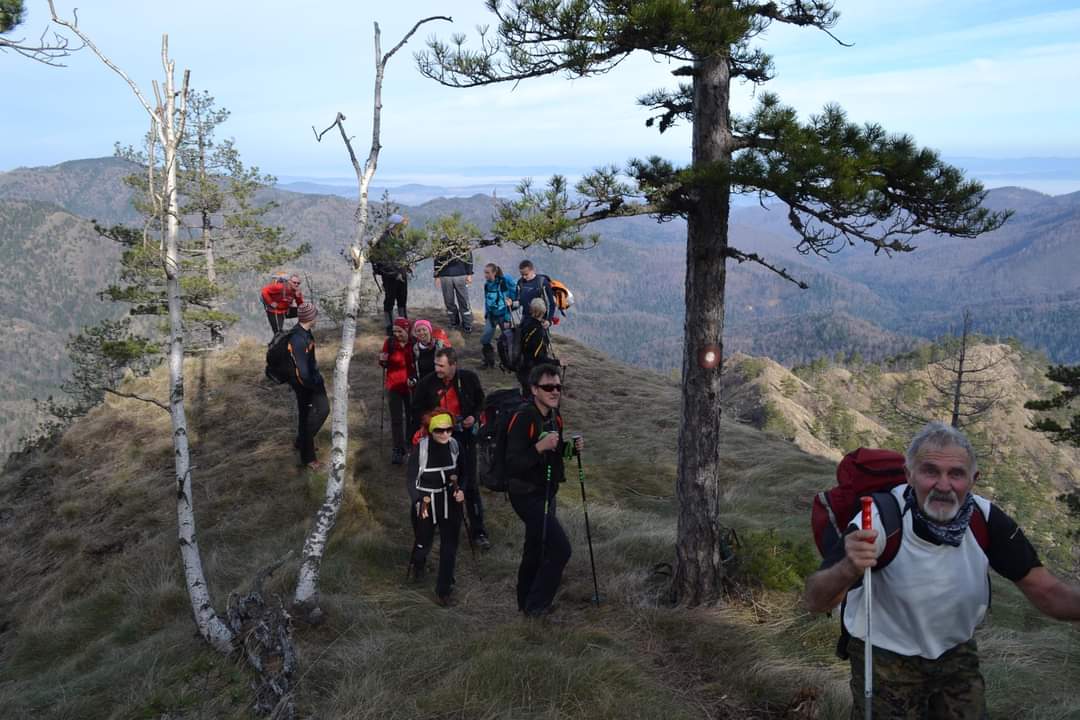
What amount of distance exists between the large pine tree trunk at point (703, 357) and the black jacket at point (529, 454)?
155 cm

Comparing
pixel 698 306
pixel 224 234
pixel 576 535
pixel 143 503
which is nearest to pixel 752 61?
pixel 698 306

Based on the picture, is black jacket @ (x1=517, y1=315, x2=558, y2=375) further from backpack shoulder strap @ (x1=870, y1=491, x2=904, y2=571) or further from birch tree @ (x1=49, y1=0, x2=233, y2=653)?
backpack shoulder strap @ (x1=870, y1=491, x2=904, y2=571)

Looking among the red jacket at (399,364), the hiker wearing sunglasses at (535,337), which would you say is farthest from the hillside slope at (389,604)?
the hiker wearing sunglasses at (535,337)

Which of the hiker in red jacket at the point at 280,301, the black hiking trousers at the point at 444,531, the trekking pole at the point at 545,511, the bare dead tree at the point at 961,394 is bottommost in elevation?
the bare dead tree at the point at 961,394

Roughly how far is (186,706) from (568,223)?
493 centimetres

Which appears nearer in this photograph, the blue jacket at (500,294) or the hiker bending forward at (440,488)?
the hiker bending forward at (440,488)

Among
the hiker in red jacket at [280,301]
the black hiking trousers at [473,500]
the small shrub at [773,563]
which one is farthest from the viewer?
the hiker in red jacket at [280,301]

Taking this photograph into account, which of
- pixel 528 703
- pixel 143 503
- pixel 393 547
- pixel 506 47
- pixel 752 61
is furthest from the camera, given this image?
pixel 143 503

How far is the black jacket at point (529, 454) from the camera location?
224 inches

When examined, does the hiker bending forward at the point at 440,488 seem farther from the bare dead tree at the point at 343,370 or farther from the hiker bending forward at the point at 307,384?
the hiker bending forward at the point at 307,384

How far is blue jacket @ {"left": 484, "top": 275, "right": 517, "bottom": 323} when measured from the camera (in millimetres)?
15125

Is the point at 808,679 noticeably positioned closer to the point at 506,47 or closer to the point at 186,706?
the point at 186,706

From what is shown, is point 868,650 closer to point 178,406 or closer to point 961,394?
point 178,406

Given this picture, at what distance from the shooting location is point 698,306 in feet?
21.3
